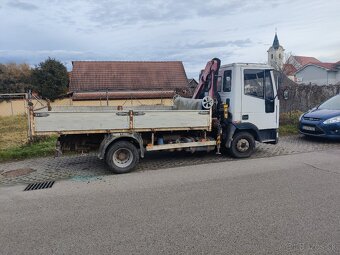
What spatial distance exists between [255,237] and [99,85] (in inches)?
1176

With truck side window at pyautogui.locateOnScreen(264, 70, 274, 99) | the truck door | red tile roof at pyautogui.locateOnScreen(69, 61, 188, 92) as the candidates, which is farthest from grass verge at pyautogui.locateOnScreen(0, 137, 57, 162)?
red tile roof at pyautogui.locateOnScreen(69, 61, 188, 92)

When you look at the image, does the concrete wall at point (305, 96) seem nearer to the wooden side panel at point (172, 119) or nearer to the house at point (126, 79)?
the wooden side panel at point (172, 119)

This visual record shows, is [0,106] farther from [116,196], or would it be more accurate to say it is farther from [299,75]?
[299,75]

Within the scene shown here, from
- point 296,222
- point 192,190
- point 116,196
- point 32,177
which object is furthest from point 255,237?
point 32,177

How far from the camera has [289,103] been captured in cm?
1608

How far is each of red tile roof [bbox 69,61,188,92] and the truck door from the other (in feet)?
78.7

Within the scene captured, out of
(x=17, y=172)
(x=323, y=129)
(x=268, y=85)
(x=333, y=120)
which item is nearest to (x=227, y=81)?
(x=268, y=85)

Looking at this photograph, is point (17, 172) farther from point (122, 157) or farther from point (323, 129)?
point (323, 129)

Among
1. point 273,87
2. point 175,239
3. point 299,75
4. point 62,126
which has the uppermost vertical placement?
point 299,75

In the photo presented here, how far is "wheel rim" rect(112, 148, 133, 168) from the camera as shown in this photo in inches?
285

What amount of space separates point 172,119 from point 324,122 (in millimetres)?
5983

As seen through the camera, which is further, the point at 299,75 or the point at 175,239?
the point at 299,75

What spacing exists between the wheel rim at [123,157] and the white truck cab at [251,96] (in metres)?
2.92

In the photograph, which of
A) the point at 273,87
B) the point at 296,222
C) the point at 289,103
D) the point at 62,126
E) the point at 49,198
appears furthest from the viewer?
the point at 289,103
